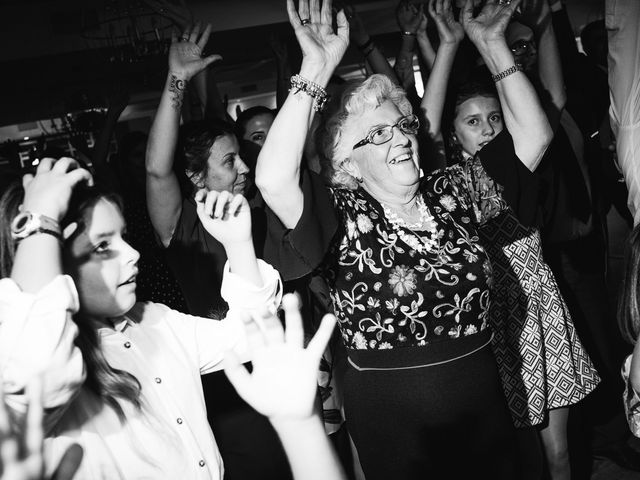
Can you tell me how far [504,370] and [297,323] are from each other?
1.46 m

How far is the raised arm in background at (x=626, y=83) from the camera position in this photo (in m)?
1.73

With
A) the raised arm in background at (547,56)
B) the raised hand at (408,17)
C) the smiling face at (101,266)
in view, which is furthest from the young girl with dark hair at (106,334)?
the raised hand at (408,17)

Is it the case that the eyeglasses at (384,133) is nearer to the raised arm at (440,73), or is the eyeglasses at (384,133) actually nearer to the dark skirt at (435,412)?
the raised arm at (440,73)

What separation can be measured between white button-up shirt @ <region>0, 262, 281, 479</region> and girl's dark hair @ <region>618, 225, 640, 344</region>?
34.4 inches

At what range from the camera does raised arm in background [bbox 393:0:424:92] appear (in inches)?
125

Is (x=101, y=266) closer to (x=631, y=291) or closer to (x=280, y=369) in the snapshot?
(x=280, y=369)

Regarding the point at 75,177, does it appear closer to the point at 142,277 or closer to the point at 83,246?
the point at 83,246

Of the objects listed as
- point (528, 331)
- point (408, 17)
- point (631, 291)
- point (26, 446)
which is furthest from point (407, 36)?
point (26, 446)

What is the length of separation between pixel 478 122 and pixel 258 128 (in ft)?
3.58

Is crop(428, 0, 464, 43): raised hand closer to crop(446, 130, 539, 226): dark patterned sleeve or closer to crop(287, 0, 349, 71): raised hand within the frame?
crop(446, 130, 539, 226): dark patterned sleeve

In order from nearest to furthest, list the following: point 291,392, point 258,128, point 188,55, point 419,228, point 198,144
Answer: point 291,392 < point 419,228 < point 188,55 < point 198,144 < point 258,128

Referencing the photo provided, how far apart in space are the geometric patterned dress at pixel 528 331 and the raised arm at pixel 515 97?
1.21 feet

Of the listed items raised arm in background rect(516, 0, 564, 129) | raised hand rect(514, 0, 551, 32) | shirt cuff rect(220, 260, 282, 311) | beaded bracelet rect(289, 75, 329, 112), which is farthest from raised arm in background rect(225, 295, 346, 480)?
raised hand rect(514, 0, 551, 32)

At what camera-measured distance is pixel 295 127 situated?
5.22ft
